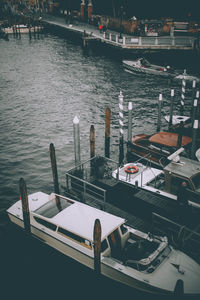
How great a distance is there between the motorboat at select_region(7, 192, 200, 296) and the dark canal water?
3.67ft

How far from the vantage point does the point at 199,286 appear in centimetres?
1009

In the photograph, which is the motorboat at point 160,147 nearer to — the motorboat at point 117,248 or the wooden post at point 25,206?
the motorboat at point 117,248

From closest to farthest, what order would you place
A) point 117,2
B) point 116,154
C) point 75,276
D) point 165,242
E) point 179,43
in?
1. point 165,242
2. point 75,276
3. point 116,154
4. point 179,43
5. point 117,2

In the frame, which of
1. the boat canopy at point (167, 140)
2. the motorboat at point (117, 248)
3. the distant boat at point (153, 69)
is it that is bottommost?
the motorboat at point (117, 248)

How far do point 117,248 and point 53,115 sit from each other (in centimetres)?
1680

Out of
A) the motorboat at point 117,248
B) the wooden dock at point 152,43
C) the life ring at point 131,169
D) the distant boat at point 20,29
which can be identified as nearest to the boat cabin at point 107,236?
the motorboat at point 117,248

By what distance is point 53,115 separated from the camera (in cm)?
2653

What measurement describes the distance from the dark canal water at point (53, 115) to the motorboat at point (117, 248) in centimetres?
112

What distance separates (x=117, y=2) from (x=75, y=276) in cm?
4671

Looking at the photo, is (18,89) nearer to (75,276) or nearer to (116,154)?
(116,154)

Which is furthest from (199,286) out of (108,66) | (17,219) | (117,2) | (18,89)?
(117,2)

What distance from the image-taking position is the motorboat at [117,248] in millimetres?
10348

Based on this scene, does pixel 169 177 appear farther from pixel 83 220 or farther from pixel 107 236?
pixel 83 220

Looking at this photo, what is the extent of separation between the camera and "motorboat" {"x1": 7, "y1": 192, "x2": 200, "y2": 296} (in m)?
10.3
